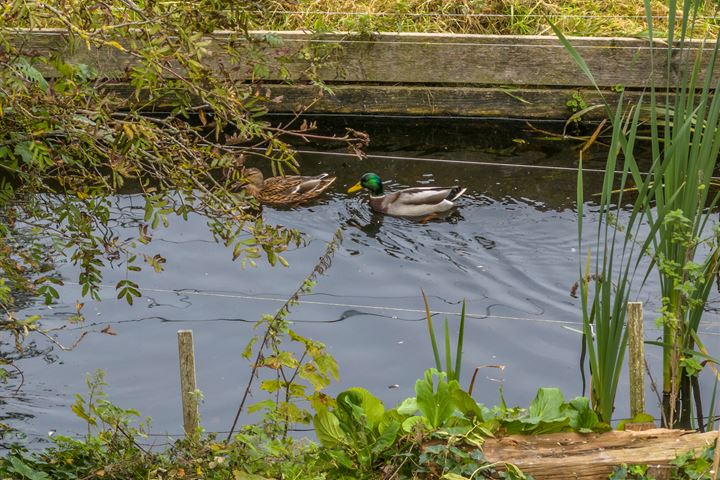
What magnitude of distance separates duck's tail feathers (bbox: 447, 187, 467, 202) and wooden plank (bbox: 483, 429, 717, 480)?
4.30 meters

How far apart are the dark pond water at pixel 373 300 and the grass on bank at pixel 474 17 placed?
61.1 inches

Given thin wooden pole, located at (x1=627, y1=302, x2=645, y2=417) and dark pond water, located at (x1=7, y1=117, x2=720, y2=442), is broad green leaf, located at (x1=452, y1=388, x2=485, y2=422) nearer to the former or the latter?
thin wooden pole, located at (x1=627, y1=302, x2=645, y2=417)

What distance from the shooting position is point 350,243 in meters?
7.46

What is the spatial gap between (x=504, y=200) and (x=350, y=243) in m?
1.37

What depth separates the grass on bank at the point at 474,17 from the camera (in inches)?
386

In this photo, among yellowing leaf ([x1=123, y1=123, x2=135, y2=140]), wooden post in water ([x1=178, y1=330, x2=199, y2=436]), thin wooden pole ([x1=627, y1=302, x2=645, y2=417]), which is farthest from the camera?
thin wooden pole ([x1=627, y1=302, x2=645, y2=417])

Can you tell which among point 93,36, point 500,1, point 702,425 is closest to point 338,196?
point 500,1

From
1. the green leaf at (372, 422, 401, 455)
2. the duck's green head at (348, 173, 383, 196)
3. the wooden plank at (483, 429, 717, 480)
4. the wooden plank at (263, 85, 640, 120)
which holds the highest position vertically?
the wooden plank at (263, 85, 640, 120)

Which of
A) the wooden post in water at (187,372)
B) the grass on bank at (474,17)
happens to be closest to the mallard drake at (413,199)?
the grass on bank at (474,17)

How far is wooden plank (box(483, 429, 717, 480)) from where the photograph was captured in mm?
3559

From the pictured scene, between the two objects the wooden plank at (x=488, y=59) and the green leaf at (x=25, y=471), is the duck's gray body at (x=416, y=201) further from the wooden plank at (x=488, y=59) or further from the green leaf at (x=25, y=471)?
the green leaf at (x=25, y=471)

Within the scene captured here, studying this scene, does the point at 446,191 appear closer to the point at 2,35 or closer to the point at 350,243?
the point at 350,243

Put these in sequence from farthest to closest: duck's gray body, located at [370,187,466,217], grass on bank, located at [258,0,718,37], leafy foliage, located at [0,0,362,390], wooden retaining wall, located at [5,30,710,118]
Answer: grass on bank, located at [258,0,718,37] → wooden retaining wall, located at [5,30,710,118] → duck's gray body, located at [370,187,466,217] → leafy foliage, located at [0,0,362,390]

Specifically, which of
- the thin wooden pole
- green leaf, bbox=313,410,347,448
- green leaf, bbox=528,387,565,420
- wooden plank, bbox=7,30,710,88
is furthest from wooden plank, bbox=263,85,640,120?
green leaf, bbox=313,410,347,448
